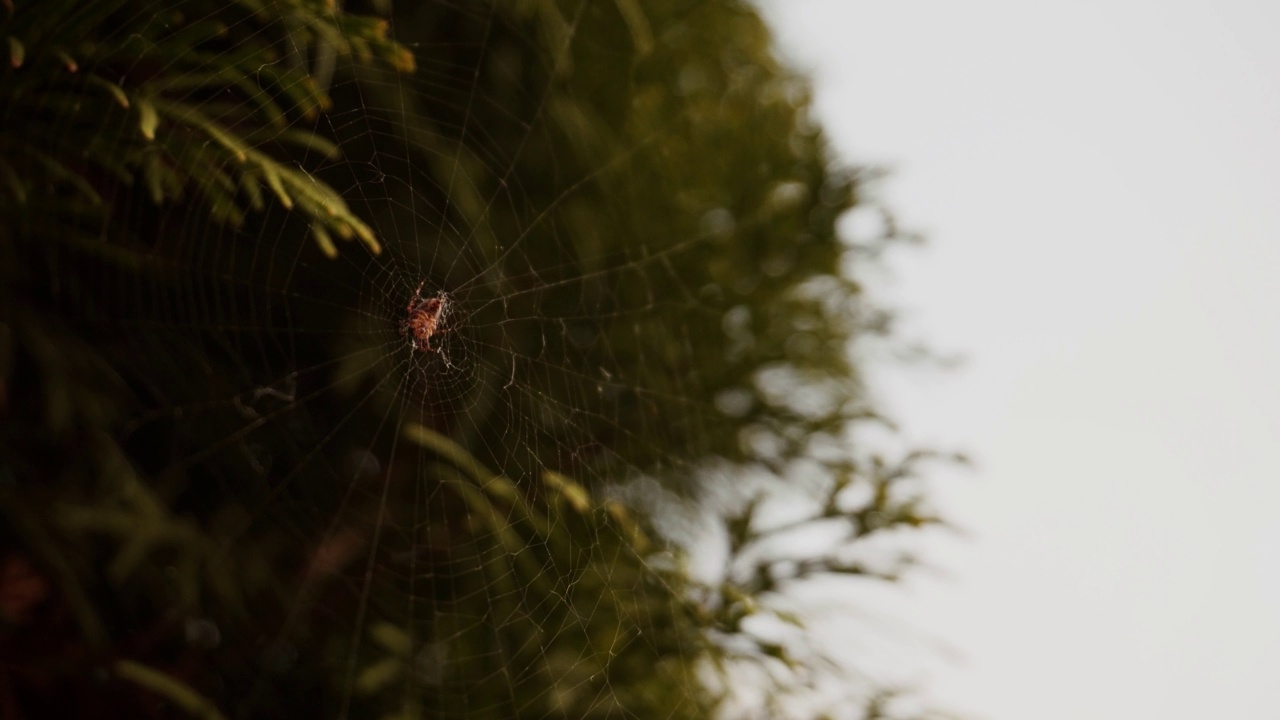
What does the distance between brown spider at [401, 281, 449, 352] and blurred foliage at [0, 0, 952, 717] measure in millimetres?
34

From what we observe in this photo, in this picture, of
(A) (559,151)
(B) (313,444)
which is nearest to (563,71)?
(A) (559,151)

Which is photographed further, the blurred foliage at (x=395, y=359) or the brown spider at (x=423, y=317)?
the brown spider at (x=423, y=317)

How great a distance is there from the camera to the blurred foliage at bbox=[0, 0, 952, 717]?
1.05 metres

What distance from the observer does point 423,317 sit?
1500 millimetres

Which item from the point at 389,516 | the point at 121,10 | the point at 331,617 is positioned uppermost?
the point at 121,10

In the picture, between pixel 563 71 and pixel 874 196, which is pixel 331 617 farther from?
pixel 874 196

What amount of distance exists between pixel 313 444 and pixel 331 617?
36 cm

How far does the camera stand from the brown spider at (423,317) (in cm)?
149

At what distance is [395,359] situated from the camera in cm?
150

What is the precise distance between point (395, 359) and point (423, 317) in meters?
0.10

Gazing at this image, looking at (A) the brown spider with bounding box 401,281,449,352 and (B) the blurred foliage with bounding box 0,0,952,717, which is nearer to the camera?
(B) the blurred foliage with bounding box 0,0,952,717

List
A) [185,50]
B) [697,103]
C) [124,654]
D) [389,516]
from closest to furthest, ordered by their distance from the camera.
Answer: [185,50]
[124,654]
[389,516]
[697,103]

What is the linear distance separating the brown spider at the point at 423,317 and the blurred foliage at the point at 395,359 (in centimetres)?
3

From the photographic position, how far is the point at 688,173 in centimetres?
174
